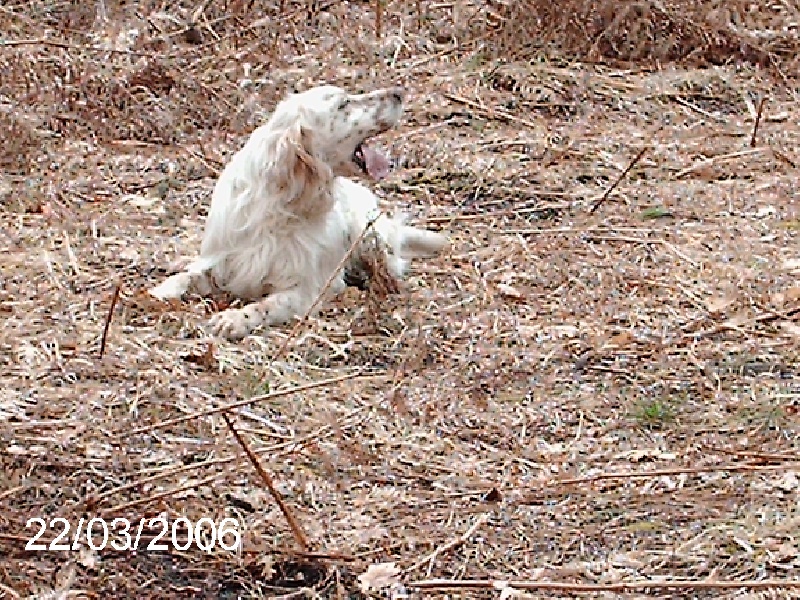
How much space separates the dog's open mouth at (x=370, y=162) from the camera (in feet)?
17.5

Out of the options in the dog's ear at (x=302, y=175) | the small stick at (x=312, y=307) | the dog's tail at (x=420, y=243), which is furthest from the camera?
the dog's tail at (x=420, y=243)

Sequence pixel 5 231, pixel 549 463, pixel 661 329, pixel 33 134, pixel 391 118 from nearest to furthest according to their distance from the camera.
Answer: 1. pixel 549 463
2. pixel 661 329
3. pixel 391 118
4. pixel 5 231
5. pixel 33 134

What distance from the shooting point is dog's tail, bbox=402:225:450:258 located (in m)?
5.67

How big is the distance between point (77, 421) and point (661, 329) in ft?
6.72

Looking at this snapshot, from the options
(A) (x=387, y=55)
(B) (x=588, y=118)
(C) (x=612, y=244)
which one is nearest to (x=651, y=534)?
(C) (x=612, y=244)

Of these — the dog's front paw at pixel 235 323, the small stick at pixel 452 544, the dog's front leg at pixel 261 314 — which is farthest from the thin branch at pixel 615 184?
the small stick at pixel 452 544

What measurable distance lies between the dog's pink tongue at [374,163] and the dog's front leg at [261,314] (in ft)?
1.85

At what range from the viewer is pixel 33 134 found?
6789 millimetres

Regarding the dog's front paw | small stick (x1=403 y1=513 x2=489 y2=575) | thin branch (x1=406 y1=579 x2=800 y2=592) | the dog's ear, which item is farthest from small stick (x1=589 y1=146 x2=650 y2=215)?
thin branch (x1=406 y1=579 x2=800 y2=592)

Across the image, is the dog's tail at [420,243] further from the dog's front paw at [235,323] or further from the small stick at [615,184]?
the dog's front paw at [235,323]

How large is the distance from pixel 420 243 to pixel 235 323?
3.68 ft

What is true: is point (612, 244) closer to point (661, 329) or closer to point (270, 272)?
point (661, 329)
